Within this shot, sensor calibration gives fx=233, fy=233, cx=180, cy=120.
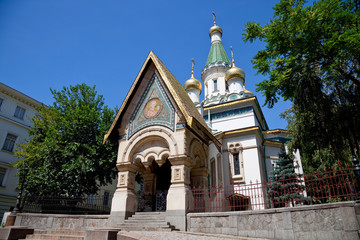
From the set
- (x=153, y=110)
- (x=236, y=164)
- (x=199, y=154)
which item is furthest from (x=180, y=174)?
(x=236, y=164)

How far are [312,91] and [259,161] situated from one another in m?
8.85

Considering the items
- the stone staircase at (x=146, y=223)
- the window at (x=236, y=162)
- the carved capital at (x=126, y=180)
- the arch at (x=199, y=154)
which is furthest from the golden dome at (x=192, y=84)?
the stone staircase at (x=146, y=223)

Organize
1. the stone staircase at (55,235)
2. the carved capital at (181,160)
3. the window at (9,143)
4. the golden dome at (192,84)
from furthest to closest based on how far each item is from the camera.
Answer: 1. the golden dome at (192,84)
2. the window at (9,143)
3. the carved capital at (181,160)
4. the stone staircase at (55,235)

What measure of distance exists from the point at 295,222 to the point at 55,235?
9.56 metres

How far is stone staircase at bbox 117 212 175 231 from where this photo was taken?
358 inches

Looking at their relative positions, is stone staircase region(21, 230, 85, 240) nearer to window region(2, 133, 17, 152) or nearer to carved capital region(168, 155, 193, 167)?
carved capital region(168, 155, 193, 167)

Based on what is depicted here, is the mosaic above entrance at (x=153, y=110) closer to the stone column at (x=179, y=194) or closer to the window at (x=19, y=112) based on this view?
the stone column at (x=179, y=194)

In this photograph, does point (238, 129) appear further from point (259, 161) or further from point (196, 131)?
point (196, 131)

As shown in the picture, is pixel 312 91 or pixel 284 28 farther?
pixel 312 91

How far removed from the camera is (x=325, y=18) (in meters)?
8.85

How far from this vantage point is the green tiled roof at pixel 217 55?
3070 centimetres

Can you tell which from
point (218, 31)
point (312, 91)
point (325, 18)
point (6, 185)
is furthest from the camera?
point (218, 31)

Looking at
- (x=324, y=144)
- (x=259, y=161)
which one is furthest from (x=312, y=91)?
(x=259, y=161)

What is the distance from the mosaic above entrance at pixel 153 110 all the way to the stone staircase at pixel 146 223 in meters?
3.99
